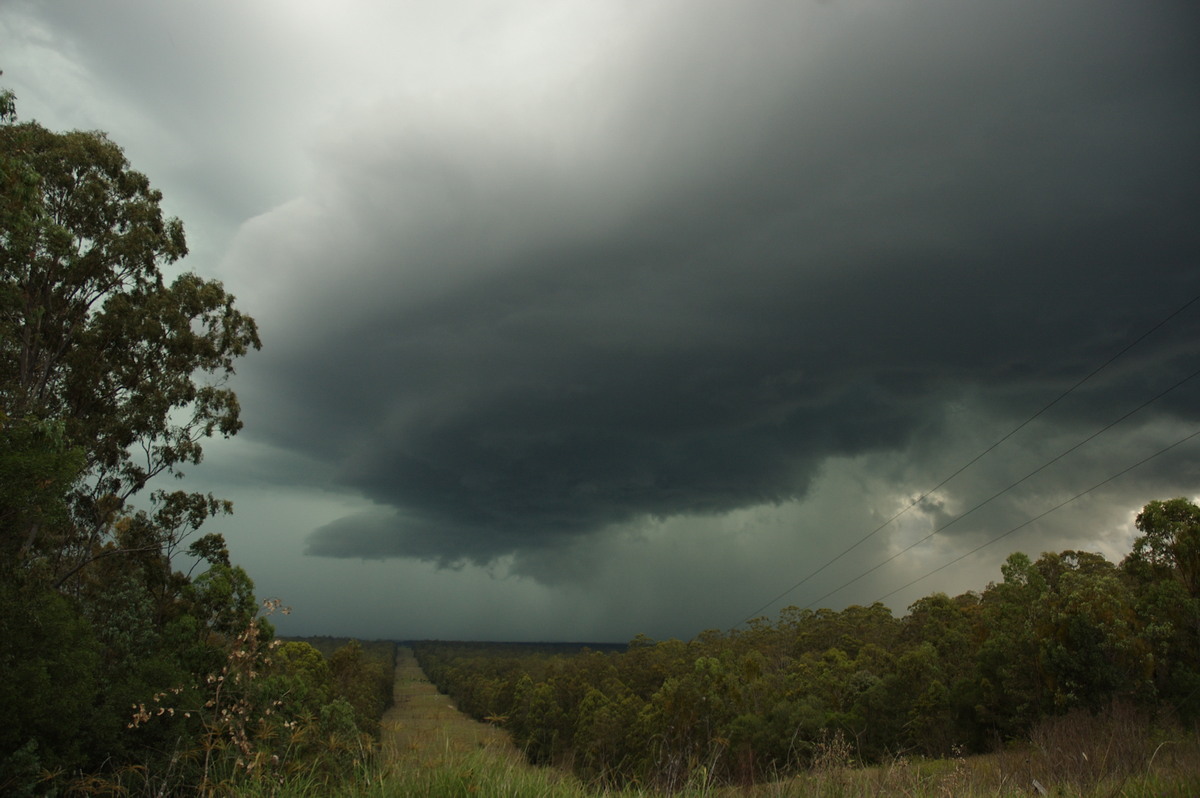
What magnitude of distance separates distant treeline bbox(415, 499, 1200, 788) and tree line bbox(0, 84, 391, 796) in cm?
1672

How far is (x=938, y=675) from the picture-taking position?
5866cm

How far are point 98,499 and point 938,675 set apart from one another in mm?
60204

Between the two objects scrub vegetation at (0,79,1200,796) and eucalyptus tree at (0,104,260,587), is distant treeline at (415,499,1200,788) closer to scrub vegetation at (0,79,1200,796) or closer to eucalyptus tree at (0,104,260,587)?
scrub vegetation at (0,79,1200,796)

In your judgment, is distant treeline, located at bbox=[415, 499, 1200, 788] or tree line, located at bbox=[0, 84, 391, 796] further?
distant treeline, located at bbox=[415, 499, 1200, 788]

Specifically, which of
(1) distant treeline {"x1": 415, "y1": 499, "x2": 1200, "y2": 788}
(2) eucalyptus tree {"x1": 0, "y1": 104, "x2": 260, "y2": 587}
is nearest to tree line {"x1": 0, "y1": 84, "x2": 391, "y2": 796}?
(2) eucalyptus tree {"x1": 0, "y1": 104, "x2": 260, "y2": 587}

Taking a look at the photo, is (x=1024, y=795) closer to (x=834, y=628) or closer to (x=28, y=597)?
(x=28, y=597)

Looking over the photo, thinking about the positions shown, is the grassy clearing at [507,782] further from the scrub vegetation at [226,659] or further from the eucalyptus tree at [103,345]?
the eucalyptus tree at [103,345]

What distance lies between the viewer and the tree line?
22.6 metres

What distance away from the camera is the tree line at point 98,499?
22609 mm

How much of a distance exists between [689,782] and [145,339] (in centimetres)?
3400

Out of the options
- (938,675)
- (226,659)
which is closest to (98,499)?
(226,659)

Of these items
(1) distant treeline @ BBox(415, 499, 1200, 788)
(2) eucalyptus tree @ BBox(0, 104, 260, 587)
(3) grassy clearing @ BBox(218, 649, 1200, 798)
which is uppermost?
(2) eucalyptus tree @ BBox(0, 104, 260, 587)

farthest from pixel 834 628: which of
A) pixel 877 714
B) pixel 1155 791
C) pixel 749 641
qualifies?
pixel 1155 791

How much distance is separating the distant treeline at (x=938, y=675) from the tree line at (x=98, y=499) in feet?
54.9
